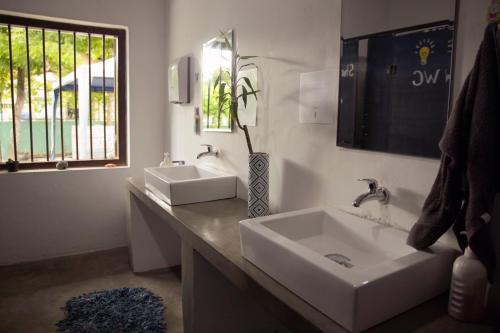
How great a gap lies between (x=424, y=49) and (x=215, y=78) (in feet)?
4.86

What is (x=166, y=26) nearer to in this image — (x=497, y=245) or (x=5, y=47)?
(x=5, y=47)

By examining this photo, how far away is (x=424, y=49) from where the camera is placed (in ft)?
3.66

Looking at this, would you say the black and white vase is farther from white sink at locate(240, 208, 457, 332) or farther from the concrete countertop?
white sink at locate(240, 208, 457, 332)

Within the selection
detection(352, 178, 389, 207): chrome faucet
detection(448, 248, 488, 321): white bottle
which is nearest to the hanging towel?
detection(448, 248, 488, 321): white bottle

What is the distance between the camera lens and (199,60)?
8.57 feet

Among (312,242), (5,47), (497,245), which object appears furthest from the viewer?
(5,47)

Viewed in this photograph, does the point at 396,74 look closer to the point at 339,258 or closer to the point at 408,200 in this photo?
the point at 408,200

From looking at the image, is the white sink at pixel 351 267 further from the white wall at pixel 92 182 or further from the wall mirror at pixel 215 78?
the white wall at pixel 92 182

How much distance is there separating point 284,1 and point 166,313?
6.19 ft

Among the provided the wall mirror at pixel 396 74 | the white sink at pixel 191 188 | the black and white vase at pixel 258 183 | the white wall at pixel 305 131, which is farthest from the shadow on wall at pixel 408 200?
the white sink at pixel 191 188

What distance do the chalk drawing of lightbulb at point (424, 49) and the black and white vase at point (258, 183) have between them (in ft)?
2.55

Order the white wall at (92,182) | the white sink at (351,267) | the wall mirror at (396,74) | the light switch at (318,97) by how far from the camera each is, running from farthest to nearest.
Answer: the white wall at (92,182), the light switch at (318,97), the wall mirror at (396,74), the white sink at (351,267)

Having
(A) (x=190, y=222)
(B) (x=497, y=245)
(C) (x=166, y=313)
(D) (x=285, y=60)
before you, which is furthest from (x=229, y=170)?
(B) (x=497, y=245)

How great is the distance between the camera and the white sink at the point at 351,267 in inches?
32.7
